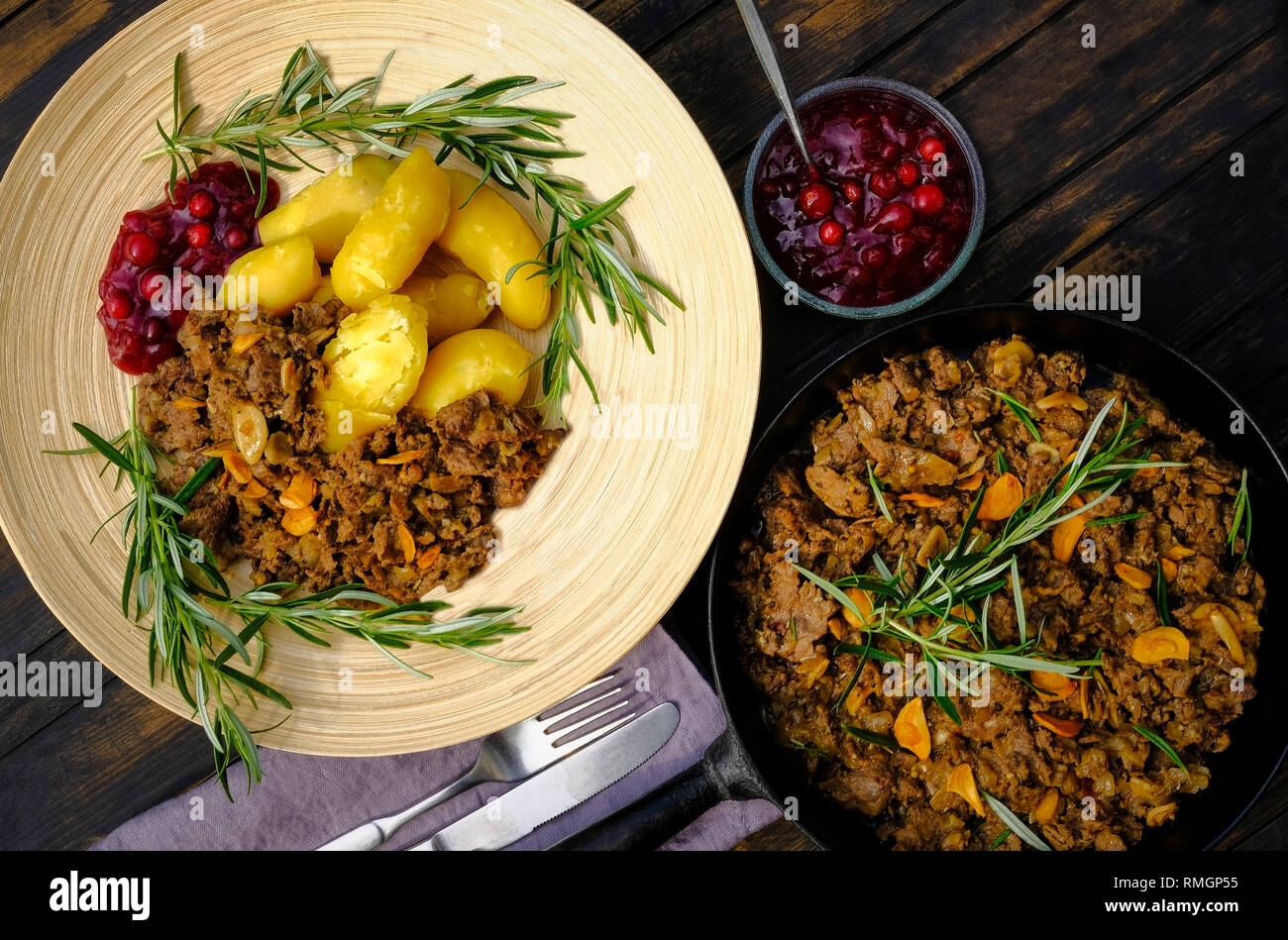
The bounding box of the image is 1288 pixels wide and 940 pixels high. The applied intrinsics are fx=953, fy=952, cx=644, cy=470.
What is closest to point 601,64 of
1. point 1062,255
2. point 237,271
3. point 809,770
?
point 237,271

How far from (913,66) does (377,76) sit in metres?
1.30

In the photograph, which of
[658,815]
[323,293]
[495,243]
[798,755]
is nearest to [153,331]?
[323,293]

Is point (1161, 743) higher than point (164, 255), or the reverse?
point (164, 255)

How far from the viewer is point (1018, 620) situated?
6.13 ft

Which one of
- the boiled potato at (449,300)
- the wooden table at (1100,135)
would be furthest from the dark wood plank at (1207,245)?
the boiled potato at (449,300)

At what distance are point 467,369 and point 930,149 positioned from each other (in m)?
1.14

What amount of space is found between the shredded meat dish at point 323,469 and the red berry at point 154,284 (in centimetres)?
12

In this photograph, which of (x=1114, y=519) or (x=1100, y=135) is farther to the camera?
(x=1100, y=135)

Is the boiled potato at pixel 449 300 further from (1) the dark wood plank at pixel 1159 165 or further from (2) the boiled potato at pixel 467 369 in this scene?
(1) the dark wood plank at pixel 1159 165

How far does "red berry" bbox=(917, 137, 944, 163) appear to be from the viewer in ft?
6.95

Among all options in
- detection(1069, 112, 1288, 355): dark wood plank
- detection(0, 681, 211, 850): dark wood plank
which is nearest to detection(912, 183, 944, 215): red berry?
detection(1069, 112, 1288, 355): dark wood plank

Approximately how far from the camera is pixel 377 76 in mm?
1857

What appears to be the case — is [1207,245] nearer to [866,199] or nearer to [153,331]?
[866,199]

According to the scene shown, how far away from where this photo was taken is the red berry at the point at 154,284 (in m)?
1.91
